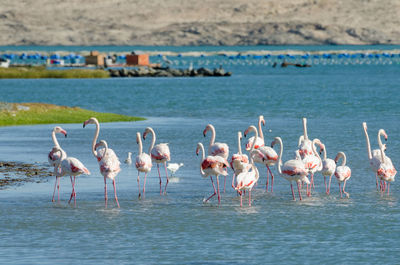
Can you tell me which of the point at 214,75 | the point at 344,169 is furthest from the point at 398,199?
the point at 214,75

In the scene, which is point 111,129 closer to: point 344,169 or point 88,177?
point 88,177

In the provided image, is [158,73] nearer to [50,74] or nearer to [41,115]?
[50,74]

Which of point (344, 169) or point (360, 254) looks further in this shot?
point (344, 169)

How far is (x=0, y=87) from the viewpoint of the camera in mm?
108625

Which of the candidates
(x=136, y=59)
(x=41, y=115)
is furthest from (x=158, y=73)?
(x=41, y=115)

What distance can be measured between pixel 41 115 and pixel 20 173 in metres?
22.1

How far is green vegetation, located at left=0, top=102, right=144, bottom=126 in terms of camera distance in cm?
4769

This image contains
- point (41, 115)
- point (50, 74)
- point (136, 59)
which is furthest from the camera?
point (136, 59)

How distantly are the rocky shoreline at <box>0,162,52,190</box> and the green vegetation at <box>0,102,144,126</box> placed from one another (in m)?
17.5

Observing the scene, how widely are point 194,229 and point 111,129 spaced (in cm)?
2549

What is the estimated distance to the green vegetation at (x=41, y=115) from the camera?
1877 inches

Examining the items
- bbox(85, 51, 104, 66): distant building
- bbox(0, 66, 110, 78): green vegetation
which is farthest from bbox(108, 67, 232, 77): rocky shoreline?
bbox(85, 51, 104, 66): distant building

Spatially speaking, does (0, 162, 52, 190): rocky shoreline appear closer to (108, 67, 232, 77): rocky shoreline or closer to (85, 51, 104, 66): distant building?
(108, 67, 232, 77): rocky shoreline

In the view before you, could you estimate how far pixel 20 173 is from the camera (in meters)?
27.8
